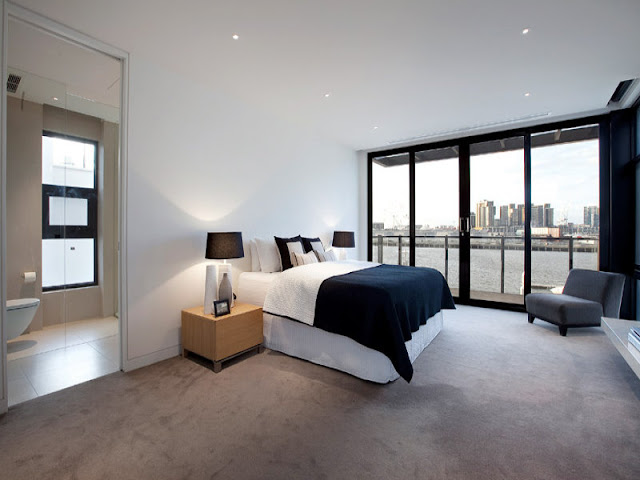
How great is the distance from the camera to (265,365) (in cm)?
273

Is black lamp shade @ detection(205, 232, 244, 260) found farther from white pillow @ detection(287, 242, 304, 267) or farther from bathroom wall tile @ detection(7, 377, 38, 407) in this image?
bathroom wall tile @ detection(7, 377, 38, 407)

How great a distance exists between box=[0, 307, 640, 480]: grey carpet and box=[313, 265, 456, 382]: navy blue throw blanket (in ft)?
1.20

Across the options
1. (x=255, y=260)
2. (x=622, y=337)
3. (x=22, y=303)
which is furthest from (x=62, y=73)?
(x=622, y=337)

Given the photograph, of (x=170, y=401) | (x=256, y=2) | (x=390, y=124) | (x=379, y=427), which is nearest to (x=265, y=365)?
(x=170, y=401)

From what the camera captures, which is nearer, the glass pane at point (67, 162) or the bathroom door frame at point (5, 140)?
the bathroom door frame at point (5, 140)

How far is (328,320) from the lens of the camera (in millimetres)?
2562

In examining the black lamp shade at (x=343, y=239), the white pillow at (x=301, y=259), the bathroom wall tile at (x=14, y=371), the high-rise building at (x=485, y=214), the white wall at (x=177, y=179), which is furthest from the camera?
the black lamp shade at (x=343, y=239)

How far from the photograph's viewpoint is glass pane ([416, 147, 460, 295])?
17.0 feet

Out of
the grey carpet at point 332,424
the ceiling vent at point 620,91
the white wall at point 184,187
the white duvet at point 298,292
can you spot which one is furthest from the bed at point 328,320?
the ceiling vent at point 620,91

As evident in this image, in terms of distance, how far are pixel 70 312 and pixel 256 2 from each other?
3.09 m

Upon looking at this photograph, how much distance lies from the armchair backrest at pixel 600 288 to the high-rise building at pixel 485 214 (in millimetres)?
1334

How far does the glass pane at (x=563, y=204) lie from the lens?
422 cm

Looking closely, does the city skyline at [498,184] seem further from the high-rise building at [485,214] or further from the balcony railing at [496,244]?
the balcony railing at [496,244]

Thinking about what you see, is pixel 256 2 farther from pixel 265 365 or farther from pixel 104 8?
pixel 265 365
